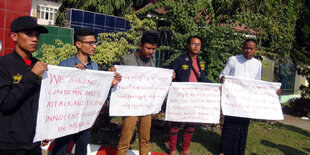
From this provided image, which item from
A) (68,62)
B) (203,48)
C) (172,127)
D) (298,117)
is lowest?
(298,117)

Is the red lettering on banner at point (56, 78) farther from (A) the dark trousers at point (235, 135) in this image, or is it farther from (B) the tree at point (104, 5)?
(B) the tree at point (104, 5)

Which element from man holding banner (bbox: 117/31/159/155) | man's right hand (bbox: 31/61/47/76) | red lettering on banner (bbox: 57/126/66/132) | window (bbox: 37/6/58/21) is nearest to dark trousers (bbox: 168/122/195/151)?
man holding banner (bbox: 117/31/159/155)

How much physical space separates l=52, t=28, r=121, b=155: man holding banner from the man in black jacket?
617 millimetres

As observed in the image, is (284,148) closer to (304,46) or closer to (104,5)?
(304,46)

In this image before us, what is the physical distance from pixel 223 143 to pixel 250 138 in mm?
1856

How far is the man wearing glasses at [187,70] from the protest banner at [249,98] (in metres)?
0.49

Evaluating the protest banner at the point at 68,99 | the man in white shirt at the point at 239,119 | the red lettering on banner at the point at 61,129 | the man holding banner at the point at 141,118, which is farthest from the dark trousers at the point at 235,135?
the red lettering on banner at the point at 61,129

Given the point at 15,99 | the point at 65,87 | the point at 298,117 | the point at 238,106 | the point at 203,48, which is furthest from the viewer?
the point at 298,117

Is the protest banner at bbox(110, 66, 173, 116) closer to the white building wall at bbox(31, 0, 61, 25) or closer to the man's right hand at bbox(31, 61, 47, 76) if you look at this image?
the man's right hand at bbox(31, 61, 47, 76)

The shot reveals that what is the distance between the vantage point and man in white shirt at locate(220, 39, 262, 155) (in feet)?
14.8

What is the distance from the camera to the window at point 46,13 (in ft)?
97.2

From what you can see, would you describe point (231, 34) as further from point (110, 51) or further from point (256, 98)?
point (110, 51)

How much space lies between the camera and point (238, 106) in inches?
171

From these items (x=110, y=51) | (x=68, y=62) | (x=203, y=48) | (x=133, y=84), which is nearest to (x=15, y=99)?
(x=68, y=62)
